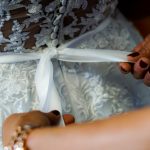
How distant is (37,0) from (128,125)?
25 centimetres

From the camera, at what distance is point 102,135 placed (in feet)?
1.68

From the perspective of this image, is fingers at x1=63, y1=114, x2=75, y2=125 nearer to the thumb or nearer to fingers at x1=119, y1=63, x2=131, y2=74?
the thumb

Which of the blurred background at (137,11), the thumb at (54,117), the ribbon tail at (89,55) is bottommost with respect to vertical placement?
the thumb at (54,117)

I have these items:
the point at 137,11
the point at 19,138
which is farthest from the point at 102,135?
the point at 137,11

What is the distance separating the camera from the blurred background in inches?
35.5

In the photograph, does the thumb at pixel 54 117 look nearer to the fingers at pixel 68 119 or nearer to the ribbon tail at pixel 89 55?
the fingers at pixel 68 119

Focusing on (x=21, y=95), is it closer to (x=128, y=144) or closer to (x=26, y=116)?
(x=26, y=116)

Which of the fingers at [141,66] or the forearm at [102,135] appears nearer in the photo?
the forearm at [102,135]

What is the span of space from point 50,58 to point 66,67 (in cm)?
4

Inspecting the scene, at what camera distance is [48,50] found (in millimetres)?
703

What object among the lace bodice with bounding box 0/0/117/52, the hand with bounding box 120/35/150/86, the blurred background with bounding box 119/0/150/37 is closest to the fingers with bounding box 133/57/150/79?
the hand with bounding box 120/35/150/86

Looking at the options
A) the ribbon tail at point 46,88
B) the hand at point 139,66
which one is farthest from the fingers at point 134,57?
the ribbon tail at point 46,88

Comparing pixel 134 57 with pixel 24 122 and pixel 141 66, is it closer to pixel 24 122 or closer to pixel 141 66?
pixel 141 66

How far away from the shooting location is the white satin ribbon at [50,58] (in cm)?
67
